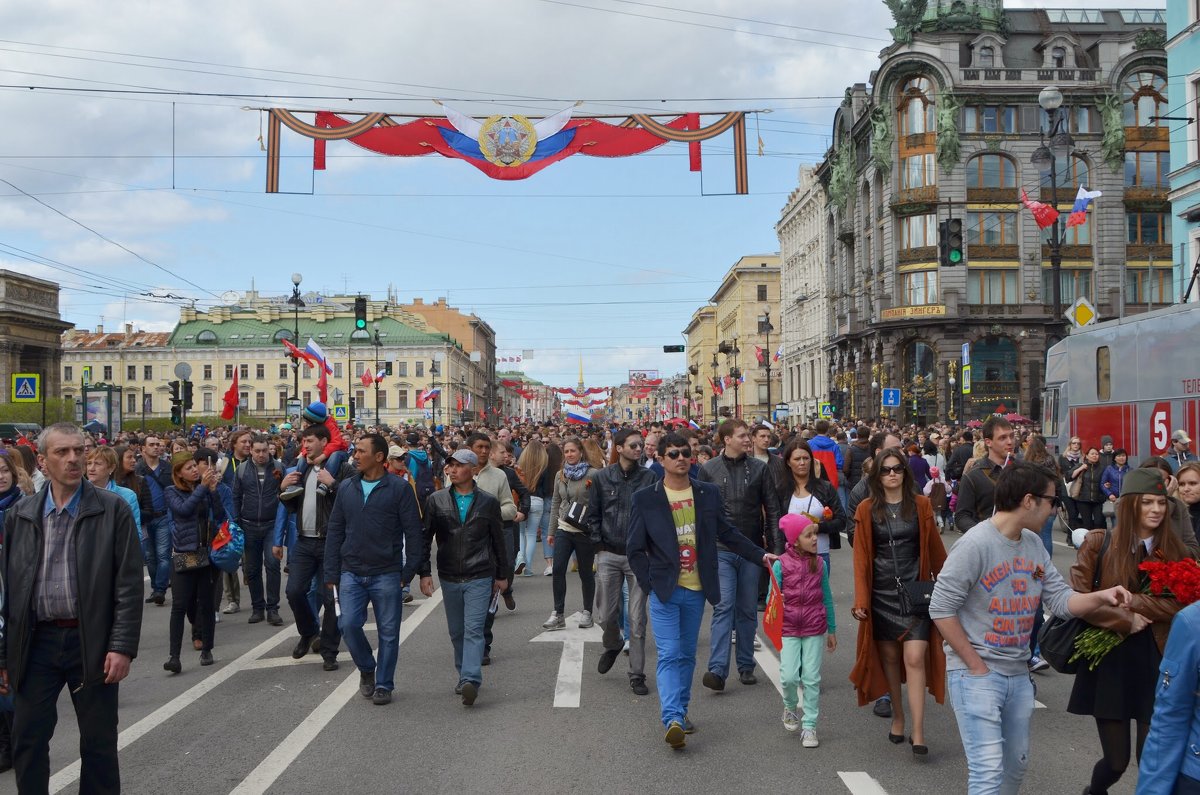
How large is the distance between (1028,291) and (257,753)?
193ft

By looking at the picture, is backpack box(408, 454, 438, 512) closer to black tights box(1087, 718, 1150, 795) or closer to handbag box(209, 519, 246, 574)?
handbag box(209, 519, 246, 574)

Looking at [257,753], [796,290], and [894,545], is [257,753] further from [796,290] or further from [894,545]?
[796,290]

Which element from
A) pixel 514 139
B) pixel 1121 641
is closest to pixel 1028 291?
→ pixel 514 139

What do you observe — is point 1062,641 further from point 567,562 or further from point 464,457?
point 567,562

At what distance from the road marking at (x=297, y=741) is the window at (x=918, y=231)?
5582 centimetres

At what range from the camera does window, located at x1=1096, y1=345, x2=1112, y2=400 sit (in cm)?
1980

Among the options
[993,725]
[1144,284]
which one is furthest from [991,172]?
[993,725]

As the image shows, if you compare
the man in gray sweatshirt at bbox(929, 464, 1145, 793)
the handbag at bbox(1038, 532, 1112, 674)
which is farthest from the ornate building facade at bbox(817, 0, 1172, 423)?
the man in gray sweatshirt at bbox(929, 464, 1145, 793)

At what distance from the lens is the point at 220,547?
375 inches

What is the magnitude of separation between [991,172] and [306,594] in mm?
57518

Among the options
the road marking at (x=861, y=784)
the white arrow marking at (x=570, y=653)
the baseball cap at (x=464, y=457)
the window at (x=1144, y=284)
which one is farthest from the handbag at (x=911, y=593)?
the window at (x=1144, y=284)

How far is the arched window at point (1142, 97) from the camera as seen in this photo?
58.7m

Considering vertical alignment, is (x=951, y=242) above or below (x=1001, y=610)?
above

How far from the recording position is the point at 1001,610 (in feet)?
15.3
